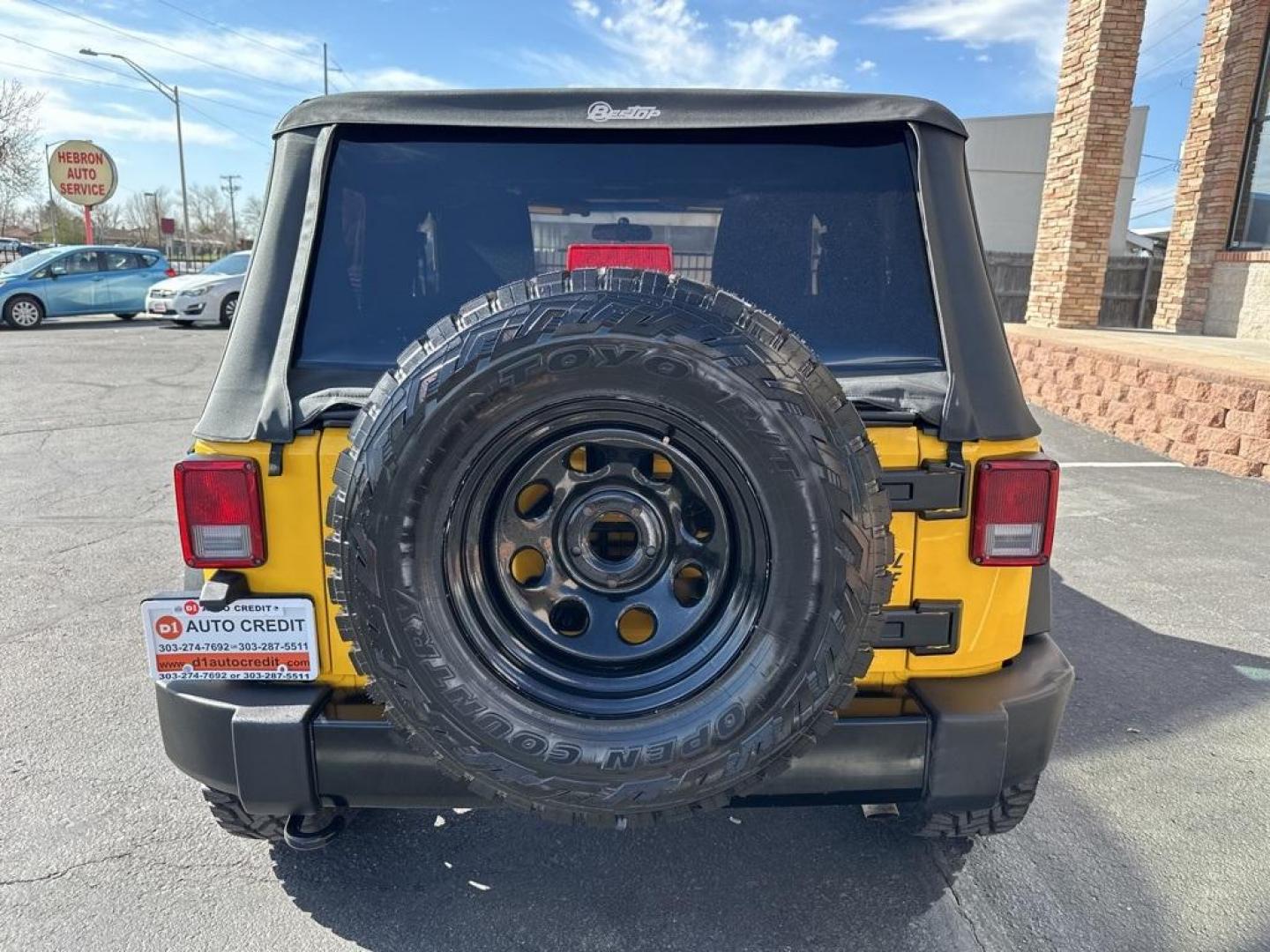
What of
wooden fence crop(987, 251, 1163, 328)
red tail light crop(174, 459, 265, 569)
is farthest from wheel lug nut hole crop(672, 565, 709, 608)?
wooden fence crop(987, 251, 1163, 328)

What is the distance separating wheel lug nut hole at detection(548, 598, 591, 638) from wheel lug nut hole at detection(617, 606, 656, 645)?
82 mm

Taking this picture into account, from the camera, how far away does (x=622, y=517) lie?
1.86 meters

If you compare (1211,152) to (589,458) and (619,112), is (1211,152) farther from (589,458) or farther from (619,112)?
(589,458)

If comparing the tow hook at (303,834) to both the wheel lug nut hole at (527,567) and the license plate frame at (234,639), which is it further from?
the wheel lug nut hole at (527,567)

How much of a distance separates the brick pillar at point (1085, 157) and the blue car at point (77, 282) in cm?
1848

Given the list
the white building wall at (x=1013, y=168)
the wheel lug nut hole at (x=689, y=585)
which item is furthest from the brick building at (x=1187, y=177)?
the white building wall at (x=1013, y=168)

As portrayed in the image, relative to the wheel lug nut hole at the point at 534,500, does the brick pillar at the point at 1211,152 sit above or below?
above

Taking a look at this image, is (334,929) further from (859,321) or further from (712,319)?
(859,321)

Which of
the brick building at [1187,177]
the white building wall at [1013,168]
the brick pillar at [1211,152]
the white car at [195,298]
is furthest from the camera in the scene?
the white building wall at [1013,168]

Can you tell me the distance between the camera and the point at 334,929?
2.21m

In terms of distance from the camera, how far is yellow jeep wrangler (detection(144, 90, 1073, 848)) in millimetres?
1677

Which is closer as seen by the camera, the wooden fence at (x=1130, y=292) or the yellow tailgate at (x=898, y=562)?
the yellow tailgate at (x=898, y=562)

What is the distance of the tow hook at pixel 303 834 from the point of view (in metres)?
2.29

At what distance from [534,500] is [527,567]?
0.16 m
